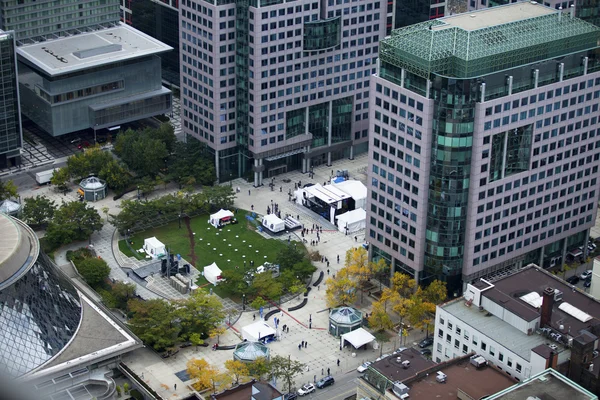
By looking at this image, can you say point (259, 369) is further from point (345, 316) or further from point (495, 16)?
point (495, 16)

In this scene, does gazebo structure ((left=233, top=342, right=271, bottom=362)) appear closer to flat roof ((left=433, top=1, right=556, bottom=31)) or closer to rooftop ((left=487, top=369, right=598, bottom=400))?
rooftop ((left=487, top=369, right=598, bottom=400))

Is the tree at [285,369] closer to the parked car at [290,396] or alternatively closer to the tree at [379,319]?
the parked car at [290,396]

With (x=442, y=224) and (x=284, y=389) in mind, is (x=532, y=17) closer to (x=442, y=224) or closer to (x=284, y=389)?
(x=442, y=224)

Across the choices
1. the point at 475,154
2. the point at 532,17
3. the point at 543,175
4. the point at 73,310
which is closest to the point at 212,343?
the point at 73,310

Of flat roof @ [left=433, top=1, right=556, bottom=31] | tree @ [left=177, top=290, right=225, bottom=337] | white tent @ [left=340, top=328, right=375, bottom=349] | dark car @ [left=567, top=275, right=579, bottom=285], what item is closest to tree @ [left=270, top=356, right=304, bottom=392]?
white tent @ [left=340, top=328, right=375, bottom=349]

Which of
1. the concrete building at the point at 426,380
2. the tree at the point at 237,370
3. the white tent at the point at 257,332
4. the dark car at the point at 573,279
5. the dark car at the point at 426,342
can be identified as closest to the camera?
the concrete building at the point at 426,380

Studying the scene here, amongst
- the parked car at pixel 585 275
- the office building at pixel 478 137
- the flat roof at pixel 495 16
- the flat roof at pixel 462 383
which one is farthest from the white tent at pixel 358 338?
the flat roof at pixel 495 16
